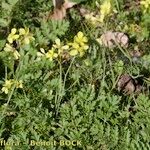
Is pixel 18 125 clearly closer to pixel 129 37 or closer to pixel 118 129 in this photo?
pixel 118 129

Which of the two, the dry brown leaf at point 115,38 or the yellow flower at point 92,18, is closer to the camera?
the yellow flower at point 92,18

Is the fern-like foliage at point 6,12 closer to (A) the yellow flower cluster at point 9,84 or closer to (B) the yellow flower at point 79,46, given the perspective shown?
(A) the yellow flower cluster at point 9,84

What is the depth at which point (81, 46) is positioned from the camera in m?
2.79

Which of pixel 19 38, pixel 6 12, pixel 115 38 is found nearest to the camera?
pixel 19 38

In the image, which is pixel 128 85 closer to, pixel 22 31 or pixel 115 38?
pixel 115 38

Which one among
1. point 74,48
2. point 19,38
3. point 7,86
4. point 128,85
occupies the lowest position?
point 128,85

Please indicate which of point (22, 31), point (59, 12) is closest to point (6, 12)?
point (59, 12)

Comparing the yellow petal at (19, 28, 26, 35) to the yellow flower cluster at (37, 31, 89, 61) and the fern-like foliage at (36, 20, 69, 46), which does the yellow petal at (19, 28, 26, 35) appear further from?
the fern-like foliage at (36, 20, 69, 46)

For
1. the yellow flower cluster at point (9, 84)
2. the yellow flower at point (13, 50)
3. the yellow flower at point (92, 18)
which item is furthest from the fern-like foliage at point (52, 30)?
the yellow flower cluster at point (9, 84)

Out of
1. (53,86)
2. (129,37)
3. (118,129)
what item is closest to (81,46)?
(53,86)

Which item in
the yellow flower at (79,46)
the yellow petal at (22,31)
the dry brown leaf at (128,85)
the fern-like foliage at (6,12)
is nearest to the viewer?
the yellow flower at (79,46)

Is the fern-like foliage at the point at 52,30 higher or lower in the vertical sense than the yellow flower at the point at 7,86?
higher

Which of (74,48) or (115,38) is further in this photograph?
(115,38)

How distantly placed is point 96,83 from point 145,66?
382mm
